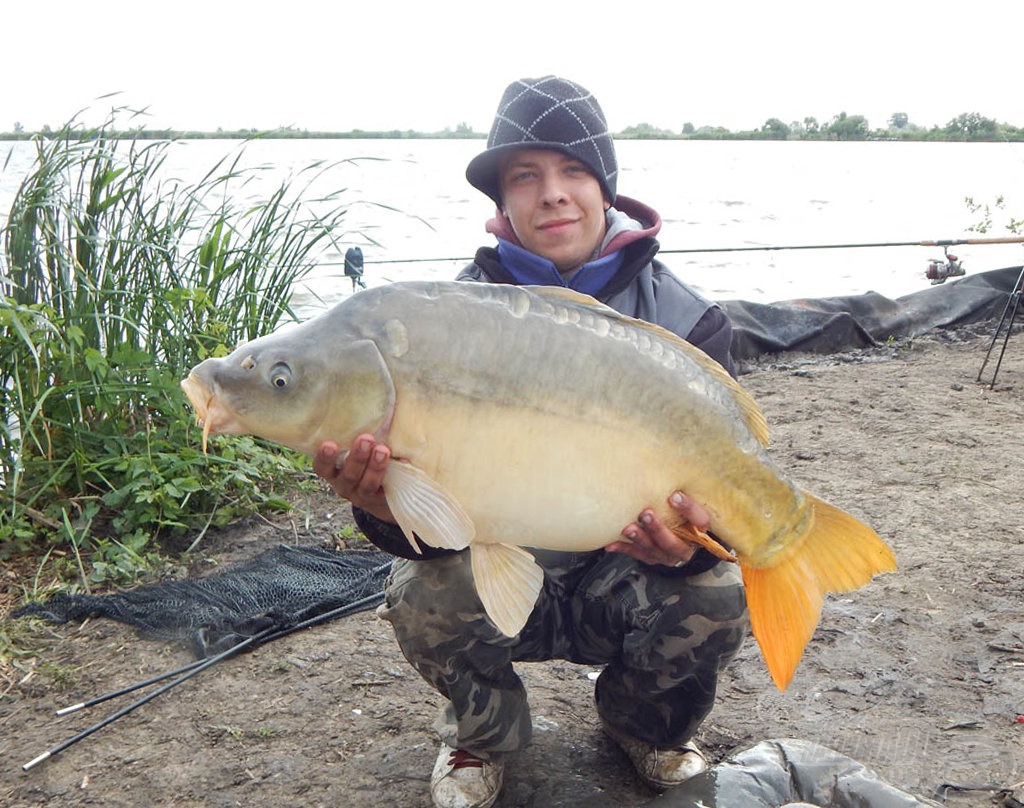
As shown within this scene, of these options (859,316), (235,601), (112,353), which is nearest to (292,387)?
(235,601)

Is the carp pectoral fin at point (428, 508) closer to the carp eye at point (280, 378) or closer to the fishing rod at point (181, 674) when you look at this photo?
the carp eye at point (280, 378)

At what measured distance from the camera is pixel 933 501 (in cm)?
369

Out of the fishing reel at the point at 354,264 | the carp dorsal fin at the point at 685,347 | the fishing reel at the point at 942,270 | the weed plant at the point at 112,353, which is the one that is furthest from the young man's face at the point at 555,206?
the fishing reel at the point at 942,270

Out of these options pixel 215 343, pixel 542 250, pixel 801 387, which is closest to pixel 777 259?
pixel 801 387

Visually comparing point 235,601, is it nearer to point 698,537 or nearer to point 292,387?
point 292,387

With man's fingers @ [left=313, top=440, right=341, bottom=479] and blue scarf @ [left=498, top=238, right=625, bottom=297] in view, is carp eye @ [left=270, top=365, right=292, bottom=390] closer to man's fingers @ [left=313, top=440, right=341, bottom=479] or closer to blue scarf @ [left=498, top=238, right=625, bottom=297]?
man's fingers @ [left=313, top=440, right=341, bottom=479]

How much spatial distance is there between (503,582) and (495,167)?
1.04 metres

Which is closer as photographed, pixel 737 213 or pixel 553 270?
pixel 553 270

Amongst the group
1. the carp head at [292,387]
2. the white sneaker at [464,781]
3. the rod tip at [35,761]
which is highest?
the carp head at [292,387]

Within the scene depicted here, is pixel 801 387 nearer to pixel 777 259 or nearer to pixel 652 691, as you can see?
pixel 652 691

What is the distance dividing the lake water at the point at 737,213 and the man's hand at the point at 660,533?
2.07 metres

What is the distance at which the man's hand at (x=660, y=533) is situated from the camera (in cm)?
173

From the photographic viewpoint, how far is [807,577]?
1790 millimetres

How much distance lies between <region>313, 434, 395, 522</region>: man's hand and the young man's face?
0.77 m
